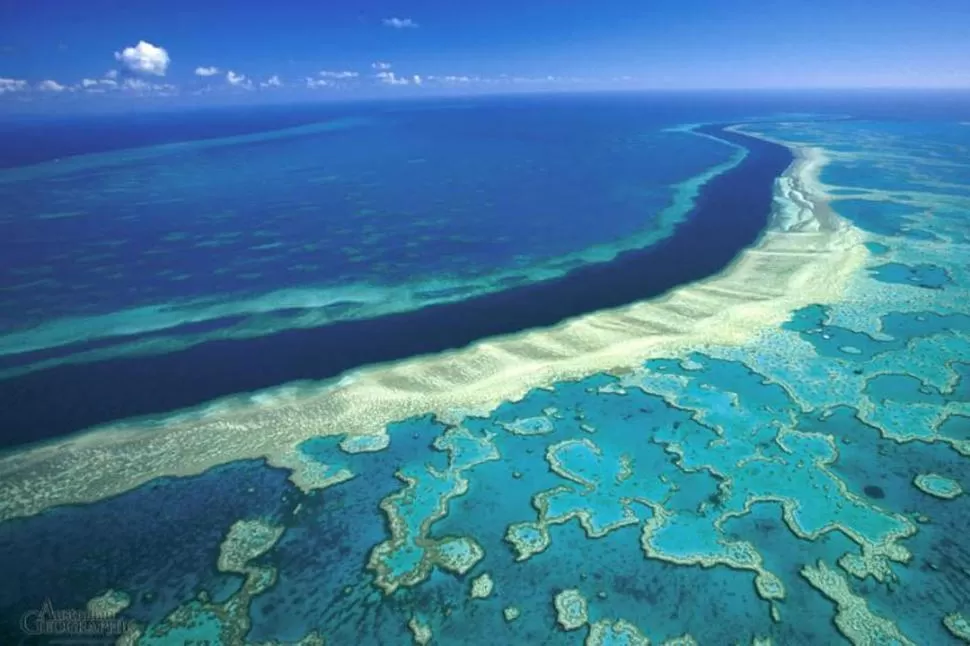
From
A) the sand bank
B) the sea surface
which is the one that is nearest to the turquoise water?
the sea surface

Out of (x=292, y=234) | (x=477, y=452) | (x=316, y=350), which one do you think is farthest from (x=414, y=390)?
(x=292, y=234)

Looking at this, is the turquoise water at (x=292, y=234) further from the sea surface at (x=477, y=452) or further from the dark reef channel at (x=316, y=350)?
the dark reef channel at (x=316, y=350)

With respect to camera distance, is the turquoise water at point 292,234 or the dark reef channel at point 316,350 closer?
the dark reef channel at point 316,350

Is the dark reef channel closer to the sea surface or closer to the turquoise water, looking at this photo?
the sea surface

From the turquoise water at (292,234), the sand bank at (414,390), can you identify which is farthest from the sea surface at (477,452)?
the turquoise water at (292,234)

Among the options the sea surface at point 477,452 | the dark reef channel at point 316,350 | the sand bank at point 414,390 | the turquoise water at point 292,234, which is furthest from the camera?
the turquoise water at point 292,234

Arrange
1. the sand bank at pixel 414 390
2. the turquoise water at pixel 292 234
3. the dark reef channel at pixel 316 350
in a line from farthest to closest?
1. the turquoise water at pixel 292 234
2. the dark reef channel at pixel 316 350
3. the sand bank at pixel 414 390
